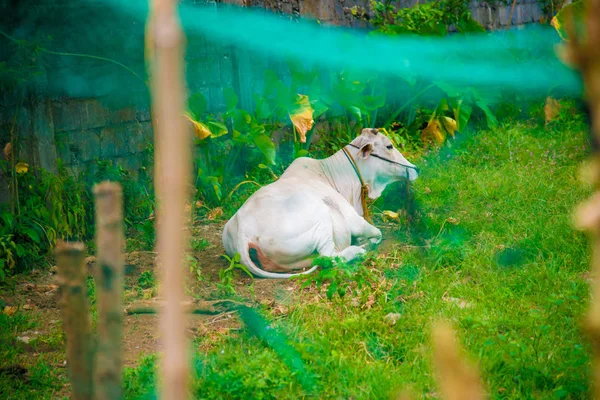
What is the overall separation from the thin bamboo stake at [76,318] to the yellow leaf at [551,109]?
23.0 feet

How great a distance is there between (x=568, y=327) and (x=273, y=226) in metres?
1.74

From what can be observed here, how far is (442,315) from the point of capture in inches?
132

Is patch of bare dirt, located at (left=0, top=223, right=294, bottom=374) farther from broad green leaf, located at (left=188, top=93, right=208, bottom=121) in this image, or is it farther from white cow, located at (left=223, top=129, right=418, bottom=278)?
broad green leaf, located at (left=188, top=93, right=208, bottom=121)

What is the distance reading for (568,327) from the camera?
10.4 ft

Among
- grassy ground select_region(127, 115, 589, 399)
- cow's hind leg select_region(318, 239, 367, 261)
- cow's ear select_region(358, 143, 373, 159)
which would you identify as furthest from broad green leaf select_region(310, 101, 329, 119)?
cow's hind leg select_region(318, 239, 367, 261)

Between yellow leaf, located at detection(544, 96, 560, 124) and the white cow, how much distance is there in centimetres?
293

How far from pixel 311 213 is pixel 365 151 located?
1.05 m

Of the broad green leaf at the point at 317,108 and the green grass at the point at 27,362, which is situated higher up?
the broad green leaf at the point at 317,108

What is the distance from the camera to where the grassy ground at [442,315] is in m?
2.75

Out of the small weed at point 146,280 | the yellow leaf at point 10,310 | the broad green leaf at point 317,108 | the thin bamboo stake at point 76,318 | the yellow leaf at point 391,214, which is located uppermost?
the broad green leaf at point 317,108

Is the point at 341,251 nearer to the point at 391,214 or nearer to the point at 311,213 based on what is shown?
the point at 311,213

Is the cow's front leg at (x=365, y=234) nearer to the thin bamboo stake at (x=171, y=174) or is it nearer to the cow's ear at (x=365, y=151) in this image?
the cow's ear at (x=365, y=151)

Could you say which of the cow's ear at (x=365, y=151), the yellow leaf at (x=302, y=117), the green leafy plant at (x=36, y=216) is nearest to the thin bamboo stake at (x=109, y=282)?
the green leafy plant at (x=36, y=216)

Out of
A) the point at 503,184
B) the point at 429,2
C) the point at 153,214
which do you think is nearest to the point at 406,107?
the point at 429,2
